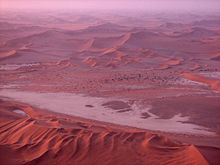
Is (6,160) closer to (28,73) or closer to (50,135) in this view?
(50,135)

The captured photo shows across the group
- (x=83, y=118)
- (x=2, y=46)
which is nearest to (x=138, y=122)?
(x=83, y=118)

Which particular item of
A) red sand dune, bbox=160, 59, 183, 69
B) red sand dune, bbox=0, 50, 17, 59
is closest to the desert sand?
red sand dune, bbox=160, 59, 183, 69

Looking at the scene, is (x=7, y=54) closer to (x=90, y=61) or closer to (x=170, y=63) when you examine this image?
(x=90, y=61)

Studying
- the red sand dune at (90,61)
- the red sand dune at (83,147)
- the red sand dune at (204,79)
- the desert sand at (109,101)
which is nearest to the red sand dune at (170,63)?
the desert sand at (109,101)

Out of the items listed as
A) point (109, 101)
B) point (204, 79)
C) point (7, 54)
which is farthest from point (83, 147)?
point (7, 54)

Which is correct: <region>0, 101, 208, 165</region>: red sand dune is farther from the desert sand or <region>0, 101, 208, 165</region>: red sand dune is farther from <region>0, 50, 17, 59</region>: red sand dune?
<region>0, 50, 17, 59</region>: red sand dune

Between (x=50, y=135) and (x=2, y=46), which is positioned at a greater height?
(x=2, y=46)

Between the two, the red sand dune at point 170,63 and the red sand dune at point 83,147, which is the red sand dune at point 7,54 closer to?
the red sand dune at point 170,63
